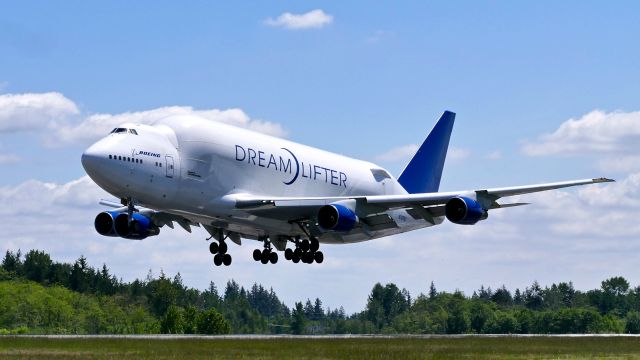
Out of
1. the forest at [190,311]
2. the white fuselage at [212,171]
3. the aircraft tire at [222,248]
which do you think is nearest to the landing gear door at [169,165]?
the white fuselage at [212,171]

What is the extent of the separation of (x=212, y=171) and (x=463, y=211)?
13331mm

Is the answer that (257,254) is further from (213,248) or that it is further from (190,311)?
(190,311)

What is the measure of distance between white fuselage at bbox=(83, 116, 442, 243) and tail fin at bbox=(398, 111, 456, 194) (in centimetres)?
886

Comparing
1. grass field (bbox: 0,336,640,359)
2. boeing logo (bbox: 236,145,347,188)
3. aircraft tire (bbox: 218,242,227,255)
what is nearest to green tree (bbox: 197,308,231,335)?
grass field (bbox: 0,336,640,359)

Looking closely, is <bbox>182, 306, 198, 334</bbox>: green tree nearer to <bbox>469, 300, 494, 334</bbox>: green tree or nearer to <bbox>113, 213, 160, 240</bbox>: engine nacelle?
<bbox>469, 300, 494, 334</bbox>: green tree

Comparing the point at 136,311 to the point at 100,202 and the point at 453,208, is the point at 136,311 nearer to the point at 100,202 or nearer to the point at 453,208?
the point at 100,202

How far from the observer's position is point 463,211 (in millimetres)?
57000

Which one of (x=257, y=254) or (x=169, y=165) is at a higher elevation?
(x=169, y=165)

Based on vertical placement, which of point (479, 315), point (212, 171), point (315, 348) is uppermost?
point (212, 171)

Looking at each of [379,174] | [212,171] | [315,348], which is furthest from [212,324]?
[315,348]

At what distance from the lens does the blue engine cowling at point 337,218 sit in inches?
2280

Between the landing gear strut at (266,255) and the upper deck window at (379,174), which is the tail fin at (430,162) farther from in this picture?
the landing gear strut at (266,255)

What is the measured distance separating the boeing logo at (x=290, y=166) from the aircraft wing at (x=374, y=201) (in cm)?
211

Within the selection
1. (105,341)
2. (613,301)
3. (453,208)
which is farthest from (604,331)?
(105,341)
